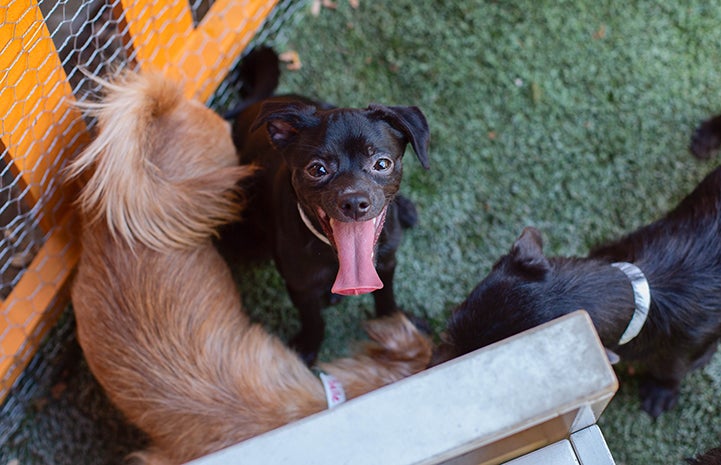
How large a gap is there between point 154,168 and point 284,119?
0.43 meters

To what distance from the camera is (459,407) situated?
104 cm

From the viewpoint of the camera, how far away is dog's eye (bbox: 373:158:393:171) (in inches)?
65.7

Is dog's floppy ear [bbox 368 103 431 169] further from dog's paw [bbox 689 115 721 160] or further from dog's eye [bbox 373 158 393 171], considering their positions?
dog's paw [bbox 689 115 721 160]

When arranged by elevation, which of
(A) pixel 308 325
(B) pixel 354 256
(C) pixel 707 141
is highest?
(B) pixel 354 256

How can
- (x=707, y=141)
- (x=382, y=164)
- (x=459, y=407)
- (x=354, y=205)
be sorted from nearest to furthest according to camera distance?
1. (x=459, y=407)
2. (x=354, y=205)
3. (x=382, y=164)
4. (x=707, y=141)

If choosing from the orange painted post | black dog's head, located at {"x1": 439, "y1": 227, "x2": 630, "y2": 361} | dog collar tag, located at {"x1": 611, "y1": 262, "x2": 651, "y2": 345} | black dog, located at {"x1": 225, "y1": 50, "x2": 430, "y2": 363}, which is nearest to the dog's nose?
black dog, located at {"x1": 225, "y1": 50, "x2": 430, "y2": 363}

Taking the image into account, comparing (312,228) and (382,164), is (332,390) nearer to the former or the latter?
(312,228)

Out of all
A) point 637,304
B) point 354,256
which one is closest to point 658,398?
point 637,304

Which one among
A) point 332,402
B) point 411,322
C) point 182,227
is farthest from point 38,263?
point 411,322

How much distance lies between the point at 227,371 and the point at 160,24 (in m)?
0.98

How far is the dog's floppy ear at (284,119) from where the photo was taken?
1677 mm

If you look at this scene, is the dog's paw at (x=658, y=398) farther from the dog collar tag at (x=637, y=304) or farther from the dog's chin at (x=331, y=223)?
the dog's chin at (x=331, y=223)

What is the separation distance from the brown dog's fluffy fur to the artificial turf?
0.37m

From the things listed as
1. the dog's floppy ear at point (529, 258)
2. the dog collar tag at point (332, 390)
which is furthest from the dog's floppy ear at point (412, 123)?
the dog collar tag at point (332, 390)
